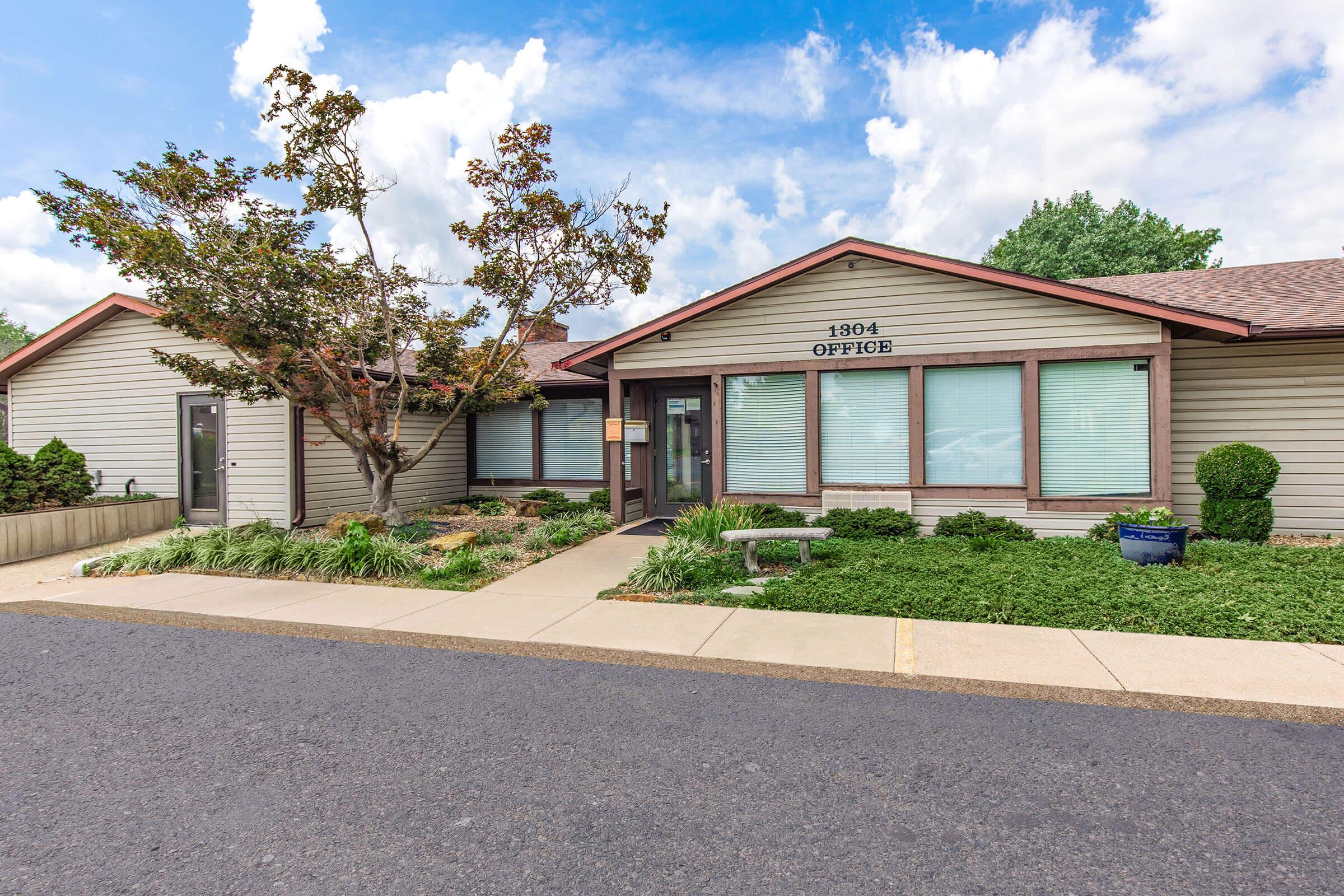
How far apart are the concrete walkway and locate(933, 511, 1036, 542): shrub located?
3944 mm

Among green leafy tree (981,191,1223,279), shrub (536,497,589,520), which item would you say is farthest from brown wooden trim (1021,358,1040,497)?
green leafy tree (981,191,1223,279)

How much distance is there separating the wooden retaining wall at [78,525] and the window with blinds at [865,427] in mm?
11184

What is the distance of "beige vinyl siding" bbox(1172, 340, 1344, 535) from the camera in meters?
9.01

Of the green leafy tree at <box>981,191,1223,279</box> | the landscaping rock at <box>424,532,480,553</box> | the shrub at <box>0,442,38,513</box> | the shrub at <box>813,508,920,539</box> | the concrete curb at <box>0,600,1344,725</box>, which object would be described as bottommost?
the concrete curb at <box>0,600,1344,725</box>

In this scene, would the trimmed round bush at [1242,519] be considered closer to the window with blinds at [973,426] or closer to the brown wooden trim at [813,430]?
the window with blinds at [973,426]

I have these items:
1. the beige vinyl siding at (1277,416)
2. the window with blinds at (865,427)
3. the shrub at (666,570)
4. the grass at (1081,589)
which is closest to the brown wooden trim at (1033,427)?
the grass at (1081,589)

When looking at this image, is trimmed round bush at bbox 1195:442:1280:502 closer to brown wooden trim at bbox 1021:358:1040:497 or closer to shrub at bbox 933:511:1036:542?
brown wooden trim at bbox 1021:358:1040:497

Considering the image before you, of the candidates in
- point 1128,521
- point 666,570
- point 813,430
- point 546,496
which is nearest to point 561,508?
point 546,496

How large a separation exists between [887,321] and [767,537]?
4.20 meters

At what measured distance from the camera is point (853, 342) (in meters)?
9.86

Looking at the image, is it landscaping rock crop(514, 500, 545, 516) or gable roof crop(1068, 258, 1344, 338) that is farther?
landscaping rock crop(514, 500, 545, 516)

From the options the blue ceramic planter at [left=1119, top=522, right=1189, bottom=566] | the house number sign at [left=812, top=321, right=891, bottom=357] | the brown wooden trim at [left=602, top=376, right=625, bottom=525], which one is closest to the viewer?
the blue ceramic planter at [left=1119, top=522, right=1189, bottom=566]

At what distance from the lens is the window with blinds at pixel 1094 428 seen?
8766mm

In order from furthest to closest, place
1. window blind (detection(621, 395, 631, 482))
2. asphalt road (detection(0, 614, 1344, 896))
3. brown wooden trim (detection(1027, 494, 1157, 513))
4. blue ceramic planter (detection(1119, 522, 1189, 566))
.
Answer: window blind (detection(621, 395, 631, 482)), brown wooden trim (detection(1027, 494, 1157, 513)), blue ceramic planter (detection(1119, 522, 1189, 566)), asphalt road (detection(0, 614, 1344, 896))
